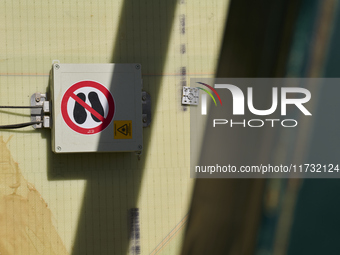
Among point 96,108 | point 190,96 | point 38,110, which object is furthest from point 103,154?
point 190,96

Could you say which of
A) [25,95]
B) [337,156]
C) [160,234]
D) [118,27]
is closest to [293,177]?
[337,156]

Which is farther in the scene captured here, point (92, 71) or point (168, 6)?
point (168, 6)

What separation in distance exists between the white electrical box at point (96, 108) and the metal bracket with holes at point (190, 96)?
29 cm

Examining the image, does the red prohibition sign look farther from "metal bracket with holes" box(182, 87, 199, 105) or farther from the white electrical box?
"metal bracket with holes" box(182, 87, 199, 105)

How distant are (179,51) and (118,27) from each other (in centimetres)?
38

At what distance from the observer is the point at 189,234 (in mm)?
2531

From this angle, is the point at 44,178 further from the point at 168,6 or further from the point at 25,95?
the point at 168,6

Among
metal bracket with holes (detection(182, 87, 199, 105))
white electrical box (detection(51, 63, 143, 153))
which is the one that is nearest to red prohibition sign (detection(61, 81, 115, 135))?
white electrical box (detection(51, 63, 143, 153))

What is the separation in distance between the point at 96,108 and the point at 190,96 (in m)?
0.56

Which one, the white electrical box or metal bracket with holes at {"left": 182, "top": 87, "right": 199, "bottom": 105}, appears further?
metal bracket with holes at {"left": 182, "top": 87, "right": 199, "bottom": 105}

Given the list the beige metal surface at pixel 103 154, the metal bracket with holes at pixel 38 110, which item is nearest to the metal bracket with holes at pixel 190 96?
the beige metal surface at pixel 103 154

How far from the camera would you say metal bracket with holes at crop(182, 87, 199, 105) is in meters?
2.55

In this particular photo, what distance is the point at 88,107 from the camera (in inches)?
92.4

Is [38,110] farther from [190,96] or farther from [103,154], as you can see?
[190,96]
